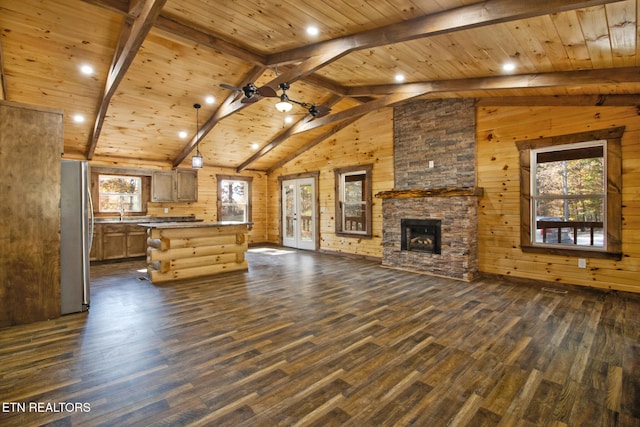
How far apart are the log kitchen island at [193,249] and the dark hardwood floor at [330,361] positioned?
0.79 metres

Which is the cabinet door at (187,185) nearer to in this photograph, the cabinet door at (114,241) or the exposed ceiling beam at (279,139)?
the exposed ceiling beam at (279,139)

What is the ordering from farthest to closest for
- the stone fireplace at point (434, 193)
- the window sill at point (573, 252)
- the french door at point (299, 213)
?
the french door at point (299, 213)
the stone fireplace at point (434, 193)
the window sill at point (573, 252)

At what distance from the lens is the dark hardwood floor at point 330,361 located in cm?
191

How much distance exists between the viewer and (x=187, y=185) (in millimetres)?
8633

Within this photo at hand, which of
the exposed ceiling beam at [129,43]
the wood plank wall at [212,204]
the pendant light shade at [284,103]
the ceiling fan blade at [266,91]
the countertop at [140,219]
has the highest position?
the exposed ceiling beam at [129,43]

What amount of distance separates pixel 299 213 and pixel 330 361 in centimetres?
704

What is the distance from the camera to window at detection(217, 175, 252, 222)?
31.5 ft

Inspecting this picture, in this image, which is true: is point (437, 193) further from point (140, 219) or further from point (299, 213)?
point (140, 219)

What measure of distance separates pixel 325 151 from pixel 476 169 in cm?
405

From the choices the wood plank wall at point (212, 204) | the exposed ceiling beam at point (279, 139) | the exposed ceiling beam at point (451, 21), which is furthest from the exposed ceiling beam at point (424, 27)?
the wood plank wall at point (212, 204)

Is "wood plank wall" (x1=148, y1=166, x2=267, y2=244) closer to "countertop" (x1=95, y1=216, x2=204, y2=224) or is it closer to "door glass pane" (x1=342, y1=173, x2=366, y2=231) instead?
"countertop" (x1=95, y1=216, x2=204, y2=224)

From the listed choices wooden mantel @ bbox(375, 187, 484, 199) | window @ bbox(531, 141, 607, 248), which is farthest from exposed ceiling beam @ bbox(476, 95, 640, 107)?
wooden mantel @ bbox(375, 187, 484, 199)

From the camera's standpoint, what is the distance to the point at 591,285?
458 cm

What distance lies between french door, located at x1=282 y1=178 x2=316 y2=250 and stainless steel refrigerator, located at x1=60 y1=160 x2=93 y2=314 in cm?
578
